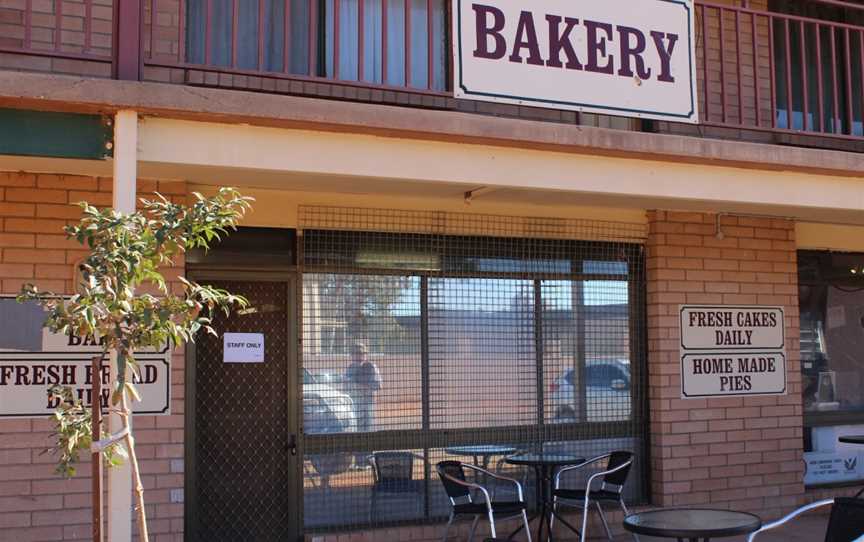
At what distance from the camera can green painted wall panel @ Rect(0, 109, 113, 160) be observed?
200 inches

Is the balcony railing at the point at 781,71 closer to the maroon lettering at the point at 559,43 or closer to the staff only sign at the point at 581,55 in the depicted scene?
the staff only sign at the point at 581,55

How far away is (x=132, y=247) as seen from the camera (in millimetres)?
3836

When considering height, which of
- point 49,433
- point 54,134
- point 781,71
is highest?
point 781,71

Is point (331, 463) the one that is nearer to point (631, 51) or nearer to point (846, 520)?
point (846, 520)

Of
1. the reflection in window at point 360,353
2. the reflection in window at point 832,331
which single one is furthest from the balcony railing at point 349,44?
the reflection in window at point 360,353

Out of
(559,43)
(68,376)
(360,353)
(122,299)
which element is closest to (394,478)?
(360,353)

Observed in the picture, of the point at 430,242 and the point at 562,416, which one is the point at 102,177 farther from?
the point at 562,416

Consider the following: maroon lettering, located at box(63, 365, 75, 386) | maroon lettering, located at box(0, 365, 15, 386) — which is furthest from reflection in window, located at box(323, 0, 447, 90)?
maroon lettering, located at box(0, 365, 15, 386)

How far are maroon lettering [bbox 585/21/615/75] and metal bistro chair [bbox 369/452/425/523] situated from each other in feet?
10.9

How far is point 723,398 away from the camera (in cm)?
835

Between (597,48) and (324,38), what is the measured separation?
2.19 meters

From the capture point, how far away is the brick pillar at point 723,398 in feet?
26.8

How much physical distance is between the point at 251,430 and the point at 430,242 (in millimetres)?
2039

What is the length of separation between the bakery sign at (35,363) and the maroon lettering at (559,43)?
3.44m
